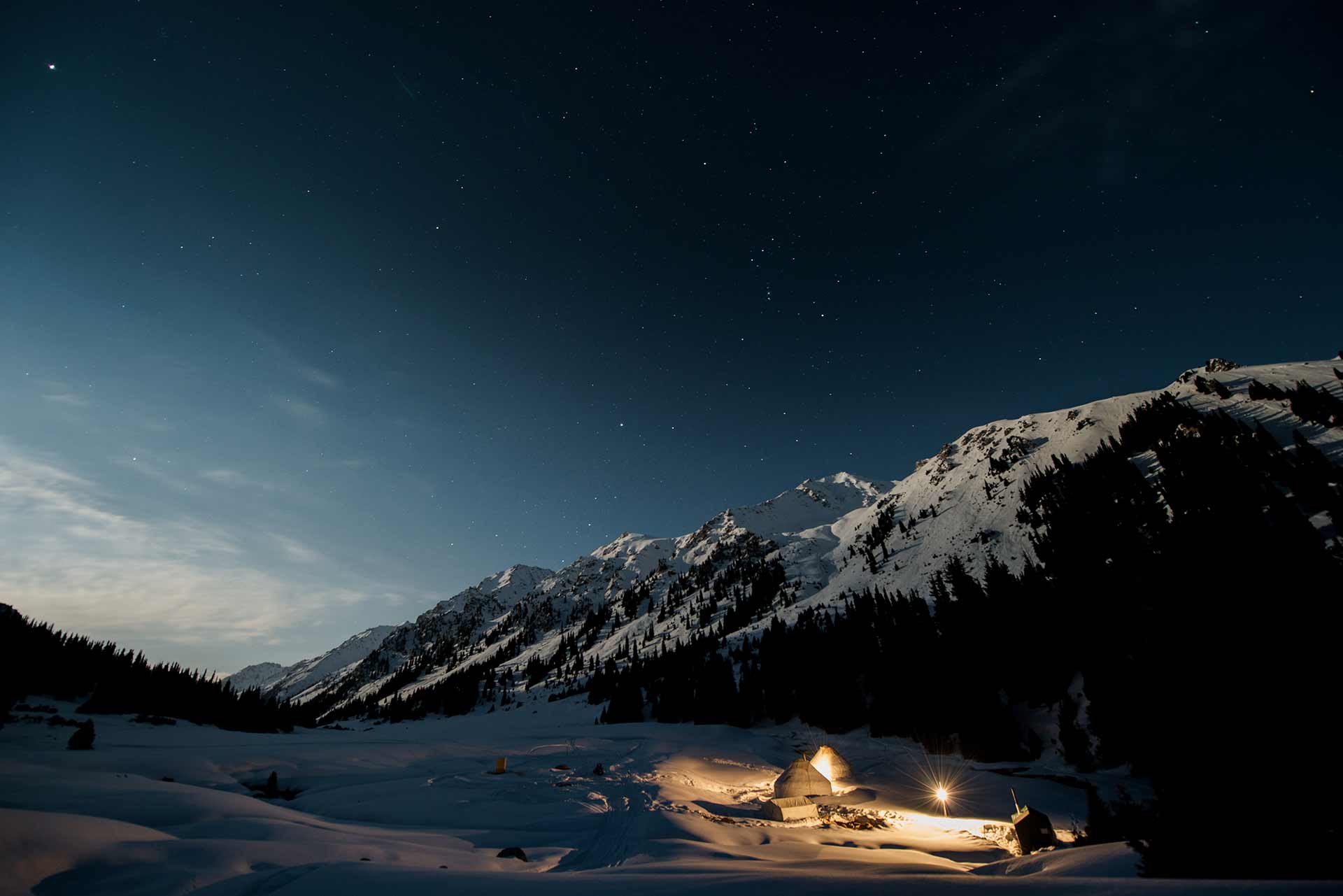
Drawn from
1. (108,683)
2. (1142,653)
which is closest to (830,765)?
(1142,653)

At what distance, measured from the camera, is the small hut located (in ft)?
94.7

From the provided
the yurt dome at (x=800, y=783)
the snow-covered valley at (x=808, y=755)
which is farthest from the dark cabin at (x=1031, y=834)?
A: the yurt dome at (x=800, y=783)

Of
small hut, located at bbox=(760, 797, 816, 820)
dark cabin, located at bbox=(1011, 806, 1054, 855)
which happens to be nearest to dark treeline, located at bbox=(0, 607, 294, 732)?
small hut, located at bbox=(760, 797, 816, 820)

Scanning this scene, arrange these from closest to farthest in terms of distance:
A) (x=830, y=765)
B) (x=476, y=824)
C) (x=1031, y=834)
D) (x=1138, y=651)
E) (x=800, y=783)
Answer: (x=476, y=824)
(x=1031, y=834)
(x=800, y=783)
(x=1138, y=651)
(x=830, y=765)

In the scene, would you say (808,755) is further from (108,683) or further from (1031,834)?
(108,683)

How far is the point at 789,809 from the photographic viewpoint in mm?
29297

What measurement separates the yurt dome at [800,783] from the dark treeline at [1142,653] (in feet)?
50.4

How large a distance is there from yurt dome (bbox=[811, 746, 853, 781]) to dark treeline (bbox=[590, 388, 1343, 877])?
18.4 m

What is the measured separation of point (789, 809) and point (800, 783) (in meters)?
2.49

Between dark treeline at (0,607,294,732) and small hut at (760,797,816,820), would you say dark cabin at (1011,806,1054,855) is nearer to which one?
small hut at (760,797,816,820)

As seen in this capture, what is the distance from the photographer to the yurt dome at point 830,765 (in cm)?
4062

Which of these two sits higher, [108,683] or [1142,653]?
[1142,653]

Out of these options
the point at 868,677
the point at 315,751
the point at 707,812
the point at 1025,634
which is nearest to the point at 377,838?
the point at 707,812

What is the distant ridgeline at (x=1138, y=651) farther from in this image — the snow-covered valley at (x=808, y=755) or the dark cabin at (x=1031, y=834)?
the dark cabin at (x=1031, y=834)
